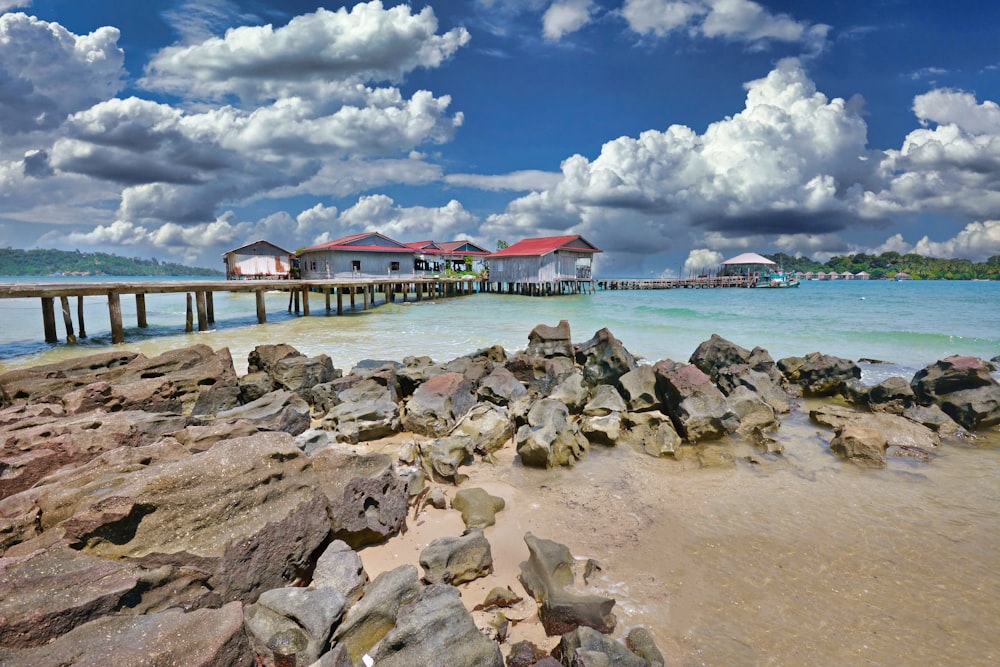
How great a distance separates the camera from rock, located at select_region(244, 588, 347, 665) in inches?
115

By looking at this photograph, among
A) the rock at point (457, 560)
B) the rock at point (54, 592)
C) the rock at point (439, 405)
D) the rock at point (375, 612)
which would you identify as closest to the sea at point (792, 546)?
the rock at point (457, 560)

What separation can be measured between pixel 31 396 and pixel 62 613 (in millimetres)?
7657

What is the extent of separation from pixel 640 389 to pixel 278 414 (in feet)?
19.4

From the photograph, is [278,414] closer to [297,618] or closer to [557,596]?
[297,618]

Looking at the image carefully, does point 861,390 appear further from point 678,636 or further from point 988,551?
point 678,636

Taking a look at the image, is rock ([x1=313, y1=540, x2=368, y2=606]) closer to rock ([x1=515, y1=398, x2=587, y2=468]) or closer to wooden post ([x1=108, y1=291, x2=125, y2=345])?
rock ([x1=515, y1=398, x2=587, y2=468])

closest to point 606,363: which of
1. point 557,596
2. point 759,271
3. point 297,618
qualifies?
point 557,596

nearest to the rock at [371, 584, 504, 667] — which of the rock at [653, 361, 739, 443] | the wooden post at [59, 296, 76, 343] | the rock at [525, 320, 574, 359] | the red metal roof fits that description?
the rock at [653, 361, 739, 443]

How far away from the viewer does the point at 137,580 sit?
2.92 metres

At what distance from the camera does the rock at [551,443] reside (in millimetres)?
6398

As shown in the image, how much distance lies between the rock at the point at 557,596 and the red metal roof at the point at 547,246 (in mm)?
43957

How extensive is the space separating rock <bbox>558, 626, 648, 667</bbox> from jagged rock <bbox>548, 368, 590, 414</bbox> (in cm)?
553

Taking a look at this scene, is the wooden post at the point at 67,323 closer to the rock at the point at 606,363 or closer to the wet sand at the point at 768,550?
the wet sand at the point at 768,550

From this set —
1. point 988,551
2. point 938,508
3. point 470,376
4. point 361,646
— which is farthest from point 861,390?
point 361,646
